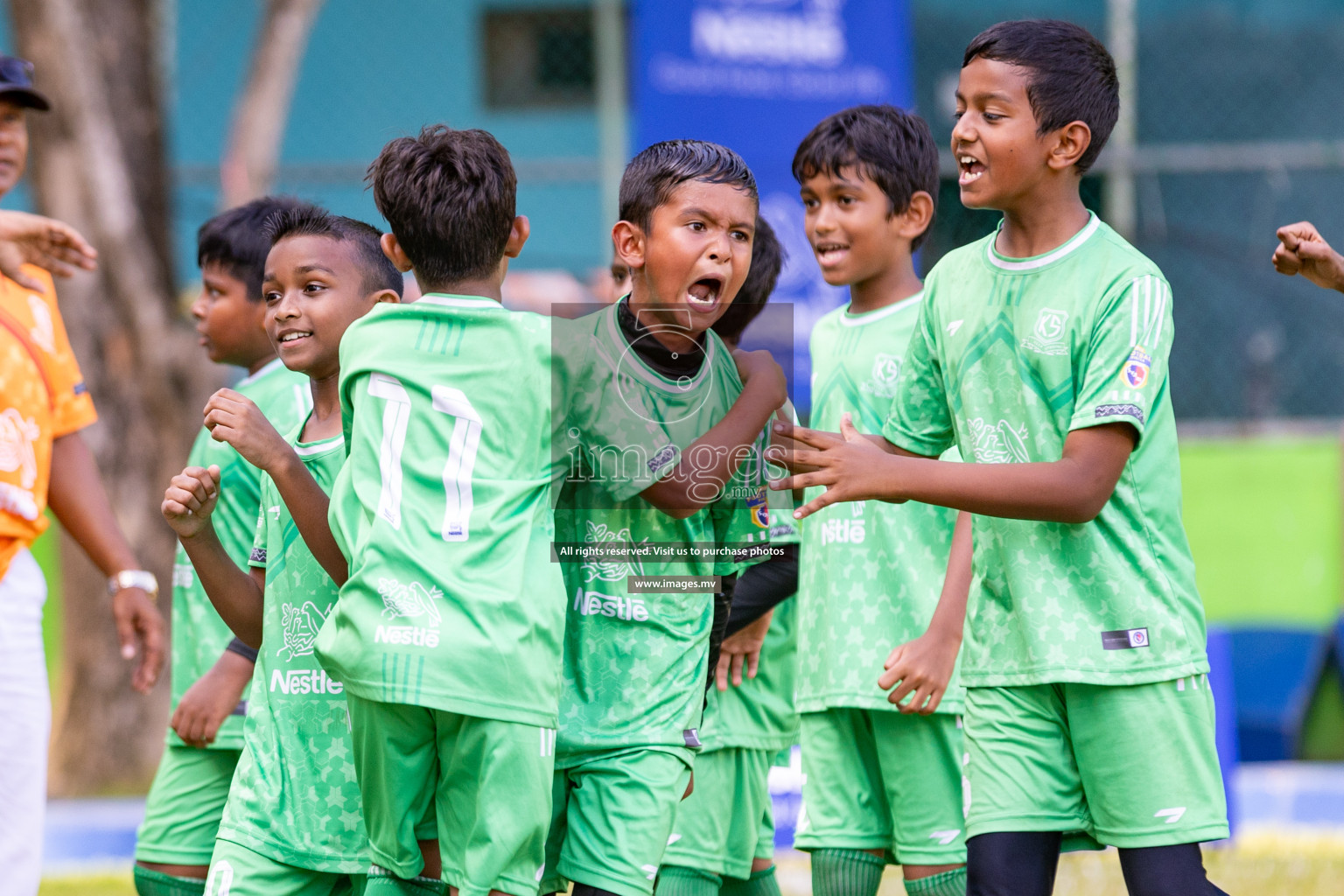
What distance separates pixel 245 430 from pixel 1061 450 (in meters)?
1.48

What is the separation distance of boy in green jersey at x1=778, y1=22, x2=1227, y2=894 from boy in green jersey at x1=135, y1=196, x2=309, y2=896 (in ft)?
4.73

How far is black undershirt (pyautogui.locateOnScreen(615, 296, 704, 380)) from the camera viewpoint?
287 centimetres

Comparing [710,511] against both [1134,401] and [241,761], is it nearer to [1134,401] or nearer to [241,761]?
[1134,401]

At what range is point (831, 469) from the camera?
2.53 meters

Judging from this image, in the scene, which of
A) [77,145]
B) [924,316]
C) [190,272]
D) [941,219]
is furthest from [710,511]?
[190,272]

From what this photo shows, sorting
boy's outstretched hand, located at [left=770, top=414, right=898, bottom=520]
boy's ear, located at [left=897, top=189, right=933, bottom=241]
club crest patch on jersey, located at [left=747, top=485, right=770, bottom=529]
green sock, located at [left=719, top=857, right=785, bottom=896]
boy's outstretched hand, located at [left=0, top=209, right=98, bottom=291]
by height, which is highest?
boy's ear, located at [left=897, top=189, right=933, bottom=241]

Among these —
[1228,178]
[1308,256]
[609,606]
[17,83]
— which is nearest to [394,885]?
[609,606]

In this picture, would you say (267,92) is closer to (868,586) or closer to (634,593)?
(868,586)

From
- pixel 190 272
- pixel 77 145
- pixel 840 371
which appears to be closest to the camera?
pixel 840 371

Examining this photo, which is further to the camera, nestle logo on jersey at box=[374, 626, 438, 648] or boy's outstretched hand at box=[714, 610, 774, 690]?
boy's outstretched hand at box=[714, 610, 774, 690]

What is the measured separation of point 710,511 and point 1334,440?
216 inches

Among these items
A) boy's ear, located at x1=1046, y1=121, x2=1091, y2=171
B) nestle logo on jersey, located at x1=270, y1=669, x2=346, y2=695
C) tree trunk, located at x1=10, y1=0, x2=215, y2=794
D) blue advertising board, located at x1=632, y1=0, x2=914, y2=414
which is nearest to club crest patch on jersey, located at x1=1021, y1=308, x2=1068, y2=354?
boy's ear, located at x1=1046, y1=121, x2=1091, y2=171

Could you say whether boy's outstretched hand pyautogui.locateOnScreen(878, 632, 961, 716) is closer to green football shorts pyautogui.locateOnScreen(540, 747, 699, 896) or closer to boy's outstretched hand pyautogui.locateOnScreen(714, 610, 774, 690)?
boy's outstretched hand pyautogui.locateOnScreen(714, 610, 774, 690)

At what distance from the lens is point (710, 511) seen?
117 inches
